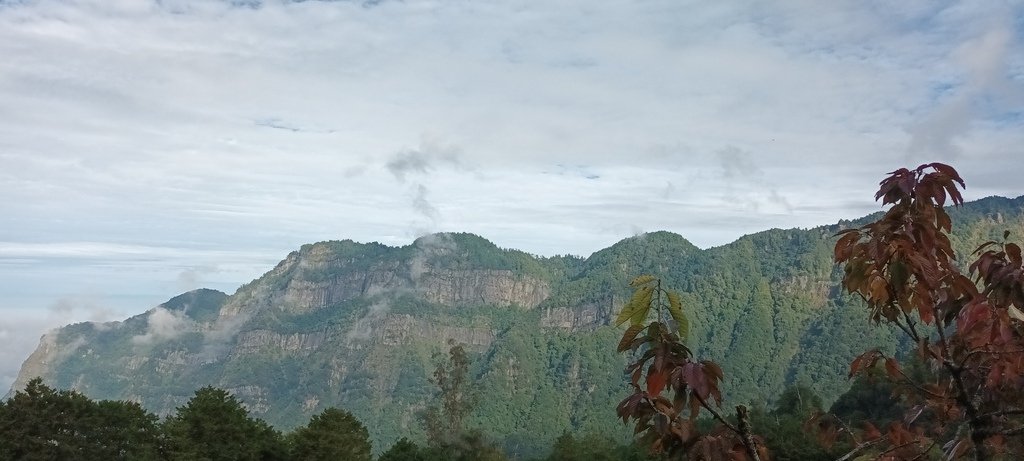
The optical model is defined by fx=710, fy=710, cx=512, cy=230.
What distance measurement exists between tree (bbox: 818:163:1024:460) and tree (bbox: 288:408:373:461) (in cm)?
2864

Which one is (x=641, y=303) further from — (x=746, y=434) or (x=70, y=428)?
(x=70, y=428)

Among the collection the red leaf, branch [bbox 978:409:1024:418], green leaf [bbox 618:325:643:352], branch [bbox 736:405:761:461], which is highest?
green leaf [bbox 618:325:643:352]

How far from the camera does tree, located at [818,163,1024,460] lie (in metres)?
2.56

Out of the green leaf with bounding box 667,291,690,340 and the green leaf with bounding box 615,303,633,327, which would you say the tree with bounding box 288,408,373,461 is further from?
the green leaf with bounding box 667,291,690,340

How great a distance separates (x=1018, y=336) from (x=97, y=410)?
3558 cm

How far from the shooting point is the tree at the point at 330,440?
95.4 ft

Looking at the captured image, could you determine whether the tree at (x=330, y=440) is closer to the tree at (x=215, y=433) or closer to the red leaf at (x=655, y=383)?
the tree at (x=215, y=433)

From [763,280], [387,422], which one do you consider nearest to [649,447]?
[387,422]

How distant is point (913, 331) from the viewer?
2930mm

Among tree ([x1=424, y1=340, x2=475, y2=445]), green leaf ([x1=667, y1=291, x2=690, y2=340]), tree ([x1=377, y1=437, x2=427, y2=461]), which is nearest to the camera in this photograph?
green leaf ([x1=667, y1=291, x2=690, y2=340])

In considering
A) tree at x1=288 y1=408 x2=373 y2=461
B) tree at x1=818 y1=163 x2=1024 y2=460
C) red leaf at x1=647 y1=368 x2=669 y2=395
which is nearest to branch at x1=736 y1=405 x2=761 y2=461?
red leaf at x1=647 y1=368 x2=669 y2=395

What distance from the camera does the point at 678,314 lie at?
2.41 meters

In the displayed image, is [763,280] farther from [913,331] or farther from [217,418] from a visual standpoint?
[913,331]

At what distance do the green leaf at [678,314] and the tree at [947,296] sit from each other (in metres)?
0.79
